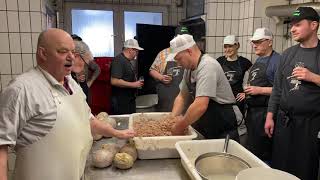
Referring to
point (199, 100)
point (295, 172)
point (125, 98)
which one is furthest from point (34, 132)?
point (125, 98)

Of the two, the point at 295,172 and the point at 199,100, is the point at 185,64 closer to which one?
the point at 199,100

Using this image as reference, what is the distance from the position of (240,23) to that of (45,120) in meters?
2.83

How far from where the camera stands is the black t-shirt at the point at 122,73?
326 centimetres

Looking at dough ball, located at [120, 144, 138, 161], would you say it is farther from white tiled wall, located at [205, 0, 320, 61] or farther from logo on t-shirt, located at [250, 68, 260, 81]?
white tiled wall, located at [205, 0, 320, 61]

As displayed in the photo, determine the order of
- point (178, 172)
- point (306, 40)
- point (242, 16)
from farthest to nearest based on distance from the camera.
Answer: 1. point (242, 16)
2. point (306, 40)
3. point (178, 172)

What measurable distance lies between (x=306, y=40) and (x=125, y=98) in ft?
6.65

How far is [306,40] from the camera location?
2.03 metres

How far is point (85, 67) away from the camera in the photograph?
2723mm

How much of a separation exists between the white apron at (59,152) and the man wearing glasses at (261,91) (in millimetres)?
1804

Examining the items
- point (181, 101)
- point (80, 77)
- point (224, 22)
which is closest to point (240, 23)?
point (224, 22)

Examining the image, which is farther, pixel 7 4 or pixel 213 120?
pixel 7 4

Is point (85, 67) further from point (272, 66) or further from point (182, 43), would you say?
point (272, 66)

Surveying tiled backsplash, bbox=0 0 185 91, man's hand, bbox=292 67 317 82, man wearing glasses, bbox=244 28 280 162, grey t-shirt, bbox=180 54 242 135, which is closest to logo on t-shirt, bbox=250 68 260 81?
man wearing glasses, bbox=244 28 280 162

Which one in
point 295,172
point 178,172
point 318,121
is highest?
point 318,121
